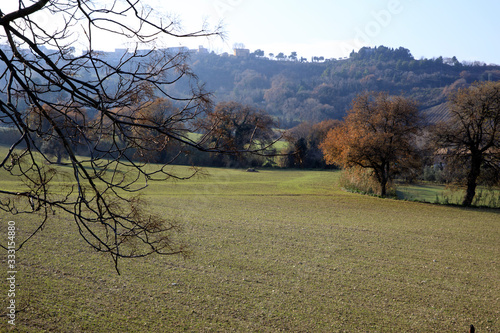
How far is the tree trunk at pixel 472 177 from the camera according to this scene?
17.3 m

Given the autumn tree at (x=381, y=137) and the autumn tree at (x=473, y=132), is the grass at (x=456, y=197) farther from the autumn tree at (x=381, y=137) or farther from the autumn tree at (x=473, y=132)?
the autumn tree at (x=381, y=137)

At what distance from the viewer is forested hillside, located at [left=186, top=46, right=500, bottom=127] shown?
65.5 metres

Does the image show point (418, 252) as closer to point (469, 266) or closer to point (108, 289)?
point (469, 266)

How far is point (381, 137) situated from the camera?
17.8 m

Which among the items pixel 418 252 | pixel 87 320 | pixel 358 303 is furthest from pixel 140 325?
pixel 418 252

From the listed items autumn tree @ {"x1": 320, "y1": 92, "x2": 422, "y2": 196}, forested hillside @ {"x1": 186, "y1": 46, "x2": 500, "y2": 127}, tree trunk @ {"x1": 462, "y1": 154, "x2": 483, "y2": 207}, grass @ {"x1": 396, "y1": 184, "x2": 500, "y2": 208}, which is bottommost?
grass @ {"x1": 396, "y1": 184, "x2": 500, "y2": 208}

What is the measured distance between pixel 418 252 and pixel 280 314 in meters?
5.34

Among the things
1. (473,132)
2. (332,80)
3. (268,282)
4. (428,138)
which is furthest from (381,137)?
(332,80)

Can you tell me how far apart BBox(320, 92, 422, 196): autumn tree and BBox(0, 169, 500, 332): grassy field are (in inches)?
299

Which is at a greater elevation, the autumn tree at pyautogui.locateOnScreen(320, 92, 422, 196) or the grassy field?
the autumn tree at pyautogui.locateOnScreen(320, 92, 422, 196)

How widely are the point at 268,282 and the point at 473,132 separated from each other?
16118 millimetres

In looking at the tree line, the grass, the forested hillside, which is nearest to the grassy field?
the tree line

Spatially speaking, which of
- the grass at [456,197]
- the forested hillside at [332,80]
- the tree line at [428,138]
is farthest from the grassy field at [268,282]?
the forested hillside at [332,80]

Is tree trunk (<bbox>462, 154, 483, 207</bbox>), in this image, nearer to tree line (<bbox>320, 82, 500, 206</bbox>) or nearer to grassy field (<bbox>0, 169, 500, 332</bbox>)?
tree line (<bbox>320, 82, 500, 206</bbox>)
